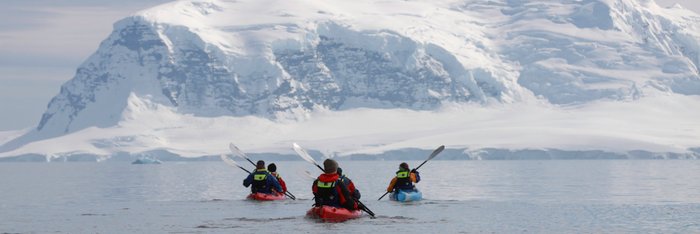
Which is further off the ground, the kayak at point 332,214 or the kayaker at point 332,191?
the kayaker at point 332,191

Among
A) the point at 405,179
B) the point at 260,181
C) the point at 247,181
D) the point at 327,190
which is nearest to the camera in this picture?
the point at 327,190

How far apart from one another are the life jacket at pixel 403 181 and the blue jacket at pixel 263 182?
187 inches

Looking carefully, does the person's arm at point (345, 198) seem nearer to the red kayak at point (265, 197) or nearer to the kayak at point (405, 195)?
the kayak at point (405, 195)

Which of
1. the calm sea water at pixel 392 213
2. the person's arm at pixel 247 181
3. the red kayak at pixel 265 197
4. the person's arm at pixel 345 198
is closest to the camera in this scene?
the person's arm at pixel 345 198

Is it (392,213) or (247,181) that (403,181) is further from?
(392,213)

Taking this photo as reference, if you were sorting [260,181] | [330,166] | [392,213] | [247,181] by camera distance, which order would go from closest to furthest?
[330,166], [392,213], [247,181], [260,181]

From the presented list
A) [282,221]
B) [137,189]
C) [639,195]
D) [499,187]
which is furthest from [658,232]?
[137,189]

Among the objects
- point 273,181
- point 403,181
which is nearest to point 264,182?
point 273,181

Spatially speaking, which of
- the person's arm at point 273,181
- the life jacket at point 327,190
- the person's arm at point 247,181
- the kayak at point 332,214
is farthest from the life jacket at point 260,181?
the life jacket at point 327,190

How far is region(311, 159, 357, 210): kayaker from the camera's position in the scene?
38125 millimetres

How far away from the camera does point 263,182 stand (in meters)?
53.2

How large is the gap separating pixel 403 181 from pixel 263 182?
5.63m

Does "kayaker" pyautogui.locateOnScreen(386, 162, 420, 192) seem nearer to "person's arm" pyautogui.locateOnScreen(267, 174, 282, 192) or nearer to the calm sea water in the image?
the calm sea water

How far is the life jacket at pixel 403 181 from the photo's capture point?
174 ft
